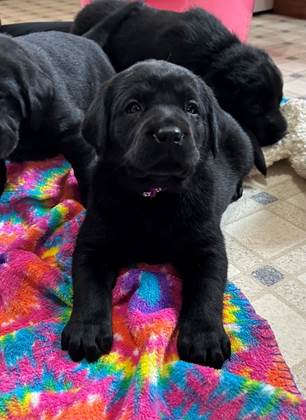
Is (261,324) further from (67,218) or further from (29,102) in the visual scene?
(29,102)

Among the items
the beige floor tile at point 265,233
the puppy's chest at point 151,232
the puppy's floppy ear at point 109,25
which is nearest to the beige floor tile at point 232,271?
the beige floor tile at point 265,233

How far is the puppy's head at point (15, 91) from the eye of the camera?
131 cm

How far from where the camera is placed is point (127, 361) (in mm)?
1041

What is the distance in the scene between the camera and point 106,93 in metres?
1.19

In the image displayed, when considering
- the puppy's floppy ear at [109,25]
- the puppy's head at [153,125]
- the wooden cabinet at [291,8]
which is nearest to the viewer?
the puppy's head at [153,125]

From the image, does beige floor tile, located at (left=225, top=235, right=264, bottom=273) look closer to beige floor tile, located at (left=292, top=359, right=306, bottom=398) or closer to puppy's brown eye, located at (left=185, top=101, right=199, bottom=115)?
beige floor tile, located at (left=292, top=359, right=306, bottom=398)

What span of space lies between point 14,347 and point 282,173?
3.89ft

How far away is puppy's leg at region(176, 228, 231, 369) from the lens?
1.02 m

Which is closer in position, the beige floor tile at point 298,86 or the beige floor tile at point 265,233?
the beige floor tile at point 265,233

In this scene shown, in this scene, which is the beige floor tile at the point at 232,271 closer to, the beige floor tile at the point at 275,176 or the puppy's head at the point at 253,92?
the beige floor tile at the point at 275,176

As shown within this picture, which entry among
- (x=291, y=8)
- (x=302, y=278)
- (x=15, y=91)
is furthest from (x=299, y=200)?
(x=291, y=8)

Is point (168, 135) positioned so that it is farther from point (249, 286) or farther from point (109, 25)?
point (109, 25)

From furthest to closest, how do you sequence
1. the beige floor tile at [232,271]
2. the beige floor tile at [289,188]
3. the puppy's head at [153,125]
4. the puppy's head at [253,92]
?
the puppy's head at [253,92] < the beige floor tile at [289,188] < the beige floor tile at [232,271] < the puppy's head at [153,125]

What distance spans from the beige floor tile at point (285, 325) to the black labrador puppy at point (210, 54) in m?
0.69
